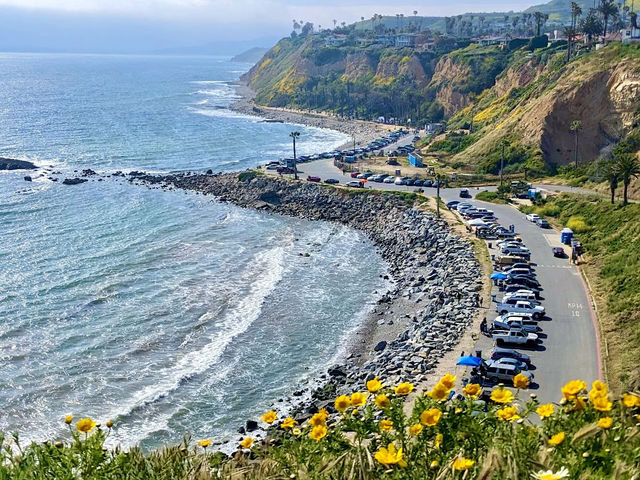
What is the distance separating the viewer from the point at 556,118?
71.6 metres

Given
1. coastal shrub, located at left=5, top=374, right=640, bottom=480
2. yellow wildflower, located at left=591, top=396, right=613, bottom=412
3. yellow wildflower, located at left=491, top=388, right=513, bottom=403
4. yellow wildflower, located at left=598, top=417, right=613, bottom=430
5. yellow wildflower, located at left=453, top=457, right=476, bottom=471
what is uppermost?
yellow wildflower, located at left=591, top=396, right=613, bottom=412

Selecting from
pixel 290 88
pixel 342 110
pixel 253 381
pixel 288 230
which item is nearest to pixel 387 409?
pixel 253 381

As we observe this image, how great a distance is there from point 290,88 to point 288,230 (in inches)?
4727

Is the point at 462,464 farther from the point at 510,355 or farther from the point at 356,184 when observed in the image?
the point at 356,184

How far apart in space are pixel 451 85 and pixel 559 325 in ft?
310

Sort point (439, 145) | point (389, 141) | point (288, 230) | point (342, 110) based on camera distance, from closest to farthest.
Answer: point (288, 230) < point (439, 145) < point (389, 141) < point (342, 110)

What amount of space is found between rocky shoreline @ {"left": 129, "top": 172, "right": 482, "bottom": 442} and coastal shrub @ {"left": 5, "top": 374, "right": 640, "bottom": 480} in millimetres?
19229

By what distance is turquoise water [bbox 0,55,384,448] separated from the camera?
103ft

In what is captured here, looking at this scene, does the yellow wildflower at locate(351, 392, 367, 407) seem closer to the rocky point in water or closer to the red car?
the red car

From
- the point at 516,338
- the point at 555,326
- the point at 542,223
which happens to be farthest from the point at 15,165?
the point at 555,326

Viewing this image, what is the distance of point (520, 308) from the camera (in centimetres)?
3475

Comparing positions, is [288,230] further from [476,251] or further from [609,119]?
[609,119]

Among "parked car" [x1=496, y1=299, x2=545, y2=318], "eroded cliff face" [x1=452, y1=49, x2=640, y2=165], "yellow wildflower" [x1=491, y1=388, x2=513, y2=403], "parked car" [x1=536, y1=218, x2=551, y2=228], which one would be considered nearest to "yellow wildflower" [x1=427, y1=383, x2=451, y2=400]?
"yellow wildflower" [x1=491, y1=388, x2=513, y2=403]

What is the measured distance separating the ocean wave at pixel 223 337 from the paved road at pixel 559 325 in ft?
48.1
